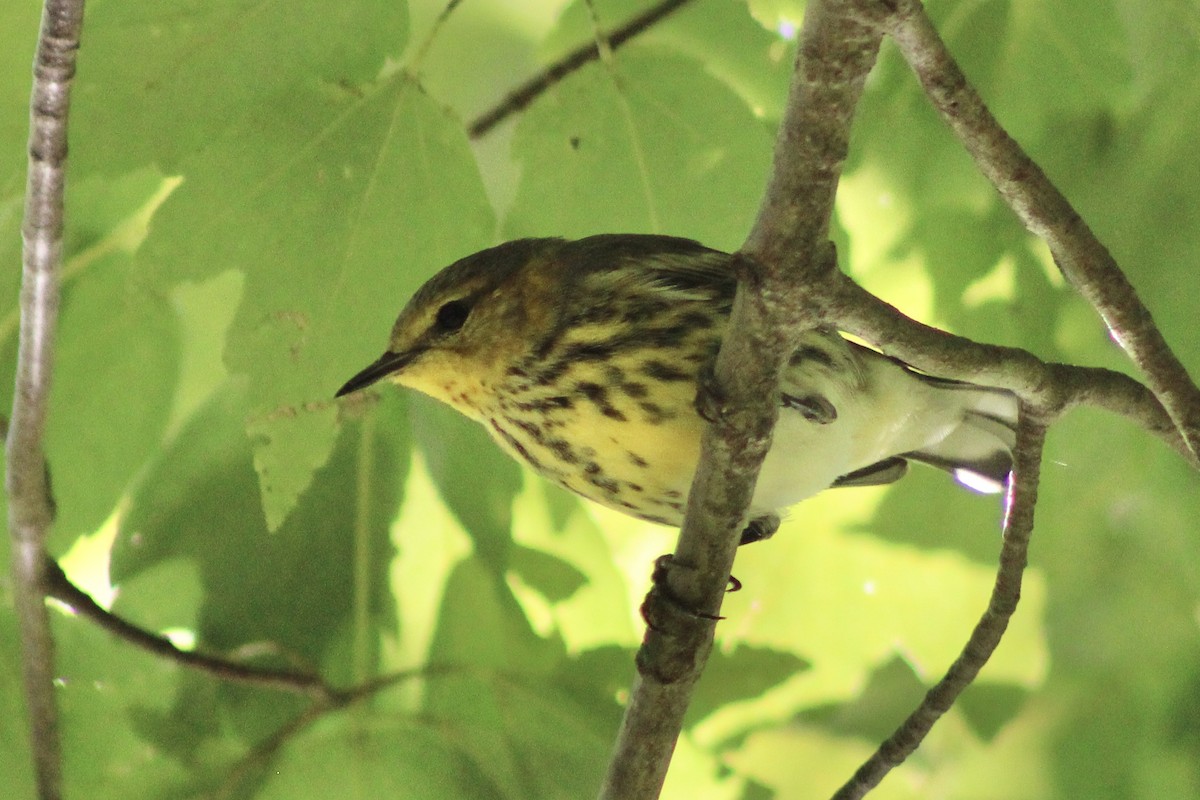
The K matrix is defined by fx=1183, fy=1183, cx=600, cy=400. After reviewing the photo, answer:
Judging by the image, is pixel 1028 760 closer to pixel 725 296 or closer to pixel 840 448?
pixel 840 448

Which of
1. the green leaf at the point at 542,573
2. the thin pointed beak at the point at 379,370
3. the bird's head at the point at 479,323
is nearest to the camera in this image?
the thin pointed beak at the point at 379,370

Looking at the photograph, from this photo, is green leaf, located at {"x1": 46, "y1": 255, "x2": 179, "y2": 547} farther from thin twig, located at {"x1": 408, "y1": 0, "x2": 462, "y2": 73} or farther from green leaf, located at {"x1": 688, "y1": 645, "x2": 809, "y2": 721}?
green leaf, located at {"x1": 688, "y1": 645, "x2": 809, "y2": 721}

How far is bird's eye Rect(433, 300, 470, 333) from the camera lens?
4.97 feet

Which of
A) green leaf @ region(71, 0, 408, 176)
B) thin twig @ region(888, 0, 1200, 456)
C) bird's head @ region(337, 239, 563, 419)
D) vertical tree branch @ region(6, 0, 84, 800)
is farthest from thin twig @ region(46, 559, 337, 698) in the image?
thin twig @ region(888, 0, 1200, 456)

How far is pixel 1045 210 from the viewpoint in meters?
1.04

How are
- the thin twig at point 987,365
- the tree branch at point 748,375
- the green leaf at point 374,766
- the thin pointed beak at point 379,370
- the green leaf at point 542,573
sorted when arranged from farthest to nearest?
the green leaf at point 542,573, the green leaf at point 374,766, the thin pointed beak at point 379,370, the thin twig at point 987,365, the tree branch at point 748,375

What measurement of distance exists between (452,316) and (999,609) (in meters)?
0.76

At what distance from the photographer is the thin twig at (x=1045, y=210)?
36.6 inches

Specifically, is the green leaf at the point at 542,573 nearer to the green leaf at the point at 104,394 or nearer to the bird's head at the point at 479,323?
the bird's head at the point at 479,323

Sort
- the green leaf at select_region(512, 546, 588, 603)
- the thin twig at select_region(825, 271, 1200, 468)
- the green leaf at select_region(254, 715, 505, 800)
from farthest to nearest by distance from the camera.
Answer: the green leaf at select_region(512, 546, 588, 603) → the green leaf at select_region(254, 715, 505, 800) → the thin twig at select_region(825, 271, 1200, 468)

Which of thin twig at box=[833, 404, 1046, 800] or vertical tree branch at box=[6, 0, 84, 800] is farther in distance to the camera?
thin twig at box=[833, 404, 1046, 800]

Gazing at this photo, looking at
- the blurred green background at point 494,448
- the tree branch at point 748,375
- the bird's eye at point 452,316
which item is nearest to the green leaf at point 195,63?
the blurred green background at point 494,448

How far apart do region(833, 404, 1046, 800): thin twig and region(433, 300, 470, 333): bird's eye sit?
2.31 ft

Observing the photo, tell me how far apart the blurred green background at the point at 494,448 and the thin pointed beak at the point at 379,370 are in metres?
0.02
